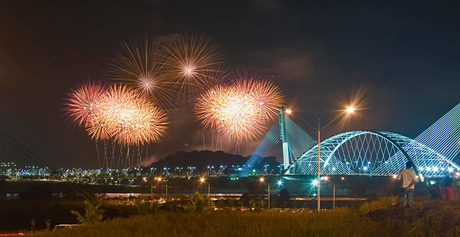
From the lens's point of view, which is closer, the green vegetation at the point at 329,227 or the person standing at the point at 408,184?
the green vegetation at the point at 329,227

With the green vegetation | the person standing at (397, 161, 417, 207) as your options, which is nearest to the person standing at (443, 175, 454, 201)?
the person standing at (397, 161, 417, 207)

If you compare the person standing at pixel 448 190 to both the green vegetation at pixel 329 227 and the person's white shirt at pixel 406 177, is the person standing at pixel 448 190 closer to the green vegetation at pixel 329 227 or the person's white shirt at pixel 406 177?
the person's white shirt at pixel 406 177

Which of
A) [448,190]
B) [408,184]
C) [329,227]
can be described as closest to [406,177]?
[408,184]

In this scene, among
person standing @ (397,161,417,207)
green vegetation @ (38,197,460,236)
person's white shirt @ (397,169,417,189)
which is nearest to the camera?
green vegetation @ (38,197,460,236)

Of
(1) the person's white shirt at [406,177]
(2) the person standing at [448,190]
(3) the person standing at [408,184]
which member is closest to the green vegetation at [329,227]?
(3) the person standing at [408,184]

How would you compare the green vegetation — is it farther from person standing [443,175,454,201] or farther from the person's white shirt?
person standing [443,175,454,201]

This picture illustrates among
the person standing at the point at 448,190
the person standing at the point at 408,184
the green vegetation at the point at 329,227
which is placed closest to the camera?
the green vegetation at the point at 329,227

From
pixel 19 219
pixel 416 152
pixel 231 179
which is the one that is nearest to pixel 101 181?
pixel 231 179

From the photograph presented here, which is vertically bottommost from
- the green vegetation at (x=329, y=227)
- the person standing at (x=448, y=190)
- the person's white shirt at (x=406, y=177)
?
the green vegetation at (x=329, y=227)

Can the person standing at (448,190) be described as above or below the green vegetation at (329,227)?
above

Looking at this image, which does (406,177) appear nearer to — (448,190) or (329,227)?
(448,190)

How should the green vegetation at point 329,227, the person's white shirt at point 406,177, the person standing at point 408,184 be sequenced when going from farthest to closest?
the person's white shirt at point 406,177, the person standing at point 408,184, the green vegetation at point 329,227

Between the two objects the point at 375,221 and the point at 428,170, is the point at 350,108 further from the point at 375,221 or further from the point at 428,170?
the point at 428,170
